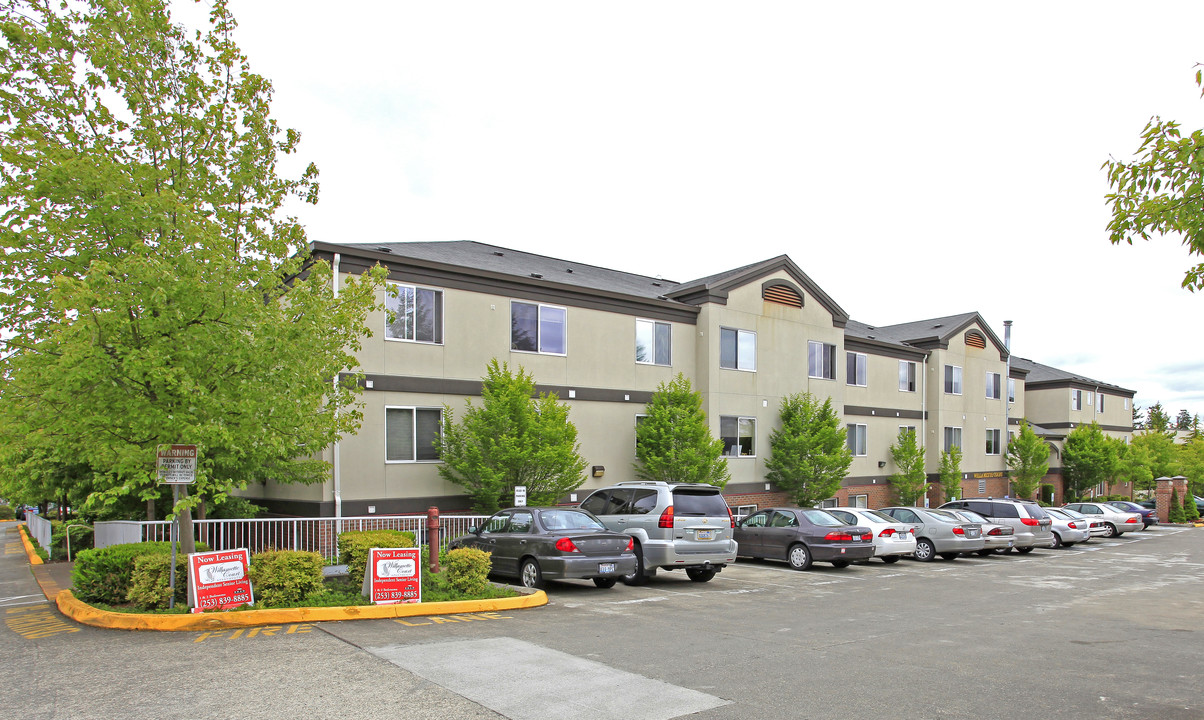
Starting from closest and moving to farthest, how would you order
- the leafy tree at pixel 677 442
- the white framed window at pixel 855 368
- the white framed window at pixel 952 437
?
the leafy tree at pixel 677 442 < the white framed window at pixel 855 368 < the white framed window at pixel 952 437

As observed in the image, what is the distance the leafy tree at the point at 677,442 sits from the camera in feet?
74.9

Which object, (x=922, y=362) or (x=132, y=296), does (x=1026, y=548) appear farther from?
(x=132, y=296)

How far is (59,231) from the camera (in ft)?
33.4

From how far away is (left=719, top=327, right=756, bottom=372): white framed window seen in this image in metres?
26.6

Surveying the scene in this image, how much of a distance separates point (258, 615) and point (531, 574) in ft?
16.2

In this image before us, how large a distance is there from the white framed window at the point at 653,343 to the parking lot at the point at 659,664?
11.5m

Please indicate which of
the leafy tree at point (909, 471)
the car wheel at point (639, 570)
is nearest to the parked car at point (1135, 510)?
the leafy tree at point (909, 471)

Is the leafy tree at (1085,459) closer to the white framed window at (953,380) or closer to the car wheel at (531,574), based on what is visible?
the white framed window at (953,380)

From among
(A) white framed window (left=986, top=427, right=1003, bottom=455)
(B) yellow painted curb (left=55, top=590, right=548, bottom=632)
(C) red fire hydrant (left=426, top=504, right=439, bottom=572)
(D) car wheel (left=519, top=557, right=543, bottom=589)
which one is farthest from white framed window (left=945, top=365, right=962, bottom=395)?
(B) yellow painted curb (left=55, top=590, right=548, bottom=632)

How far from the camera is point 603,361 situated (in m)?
23.4

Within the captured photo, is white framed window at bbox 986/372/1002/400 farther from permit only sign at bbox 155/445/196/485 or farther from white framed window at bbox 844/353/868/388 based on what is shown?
permit only sign at bbox 155/445/196/485

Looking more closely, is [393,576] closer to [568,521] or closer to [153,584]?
[153,584]

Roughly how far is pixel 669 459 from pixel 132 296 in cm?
1543

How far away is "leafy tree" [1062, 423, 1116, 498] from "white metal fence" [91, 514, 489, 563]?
43559 millimetres
